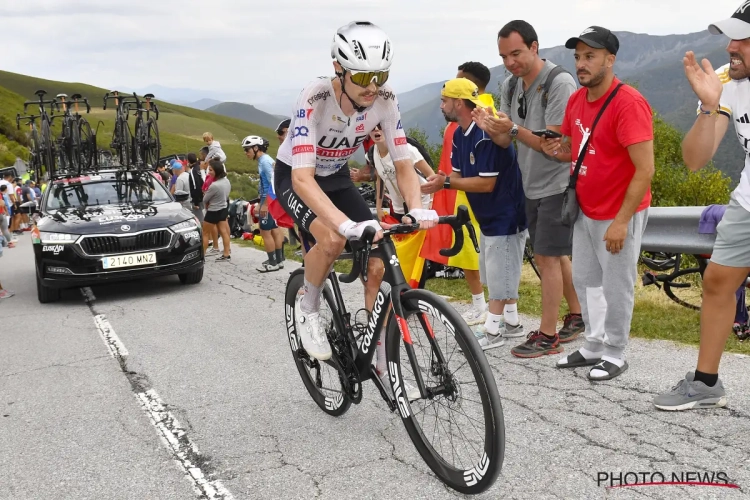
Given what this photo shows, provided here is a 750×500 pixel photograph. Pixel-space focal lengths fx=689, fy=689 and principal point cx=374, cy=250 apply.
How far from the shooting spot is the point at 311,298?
4125 mm

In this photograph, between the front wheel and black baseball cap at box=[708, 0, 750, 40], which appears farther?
black baseball cap at box=[708, 0, 750, 40]

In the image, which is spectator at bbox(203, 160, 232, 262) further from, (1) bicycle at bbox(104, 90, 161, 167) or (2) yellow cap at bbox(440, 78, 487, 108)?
(2) yellow cap at bbox(440, 78, 487, 108)

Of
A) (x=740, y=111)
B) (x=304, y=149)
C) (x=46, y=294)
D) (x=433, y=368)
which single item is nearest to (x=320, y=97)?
(x=304, y=149)

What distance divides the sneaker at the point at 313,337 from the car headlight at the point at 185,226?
232 inches

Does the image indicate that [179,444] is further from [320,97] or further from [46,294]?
[46,294]

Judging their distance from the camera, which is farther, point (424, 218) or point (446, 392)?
point (424, 218)

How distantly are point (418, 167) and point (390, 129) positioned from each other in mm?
2782

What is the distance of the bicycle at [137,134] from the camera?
53.6 feet

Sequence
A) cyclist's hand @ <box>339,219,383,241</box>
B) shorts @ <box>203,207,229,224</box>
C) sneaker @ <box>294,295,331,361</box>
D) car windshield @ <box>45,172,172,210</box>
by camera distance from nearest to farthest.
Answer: cyclist's hand @ <box>339,219,383,241</box>, sneaker @ <box>294,295,331,361</box>, car windshield @ <box>45,172,172,210</box>, shorts @ <box>203,207,229,224</box>

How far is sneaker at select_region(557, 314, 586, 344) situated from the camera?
18.7 ft

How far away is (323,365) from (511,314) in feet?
7.09

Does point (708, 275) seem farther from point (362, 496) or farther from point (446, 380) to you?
point (362, 496)

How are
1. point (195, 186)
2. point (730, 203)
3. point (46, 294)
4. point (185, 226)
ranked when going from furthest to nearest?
point (195, 186)
point (185, 226)
point (46, 294)
point (730, 203)

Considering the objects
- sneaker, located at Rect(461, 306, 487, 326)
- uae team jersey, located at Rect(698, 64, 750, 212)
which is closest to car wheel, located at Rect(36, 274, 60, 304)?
sneaker, located at Rect(461, 306, 487, 326)
